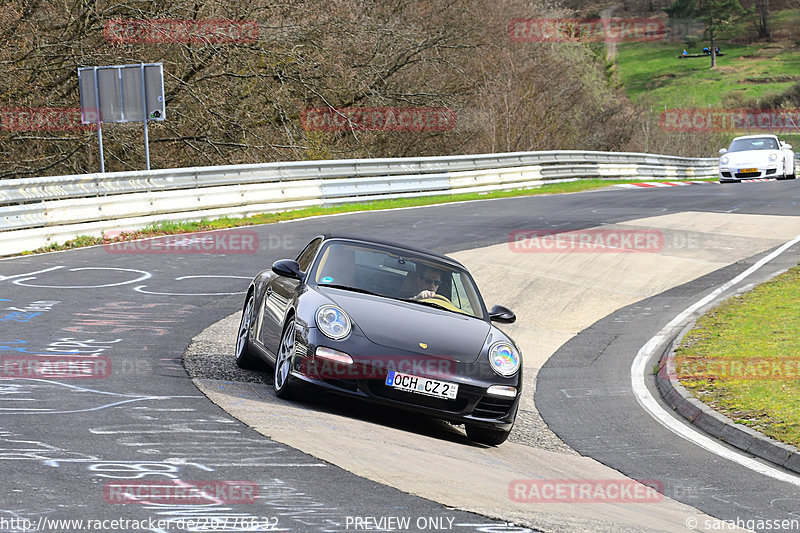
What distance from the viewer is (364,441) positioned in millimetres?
6785

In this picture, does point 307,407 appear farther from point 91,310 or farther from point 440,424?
point 91,310

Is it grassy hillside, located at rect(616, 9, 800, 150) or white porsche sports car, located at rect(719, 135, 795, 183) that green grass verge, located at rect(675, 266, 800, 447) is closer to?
white porsche sports car, located at rect(719, 135, 795, 183)

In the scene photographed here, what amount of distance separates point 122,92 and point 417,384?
14.3 m

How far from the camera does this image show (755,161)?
1329 inches

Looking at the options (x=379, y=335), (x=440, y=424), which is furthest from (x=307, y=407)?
(x=440, y=424)

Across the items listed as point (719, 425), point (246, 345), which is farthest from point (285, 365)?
point (719, 425)

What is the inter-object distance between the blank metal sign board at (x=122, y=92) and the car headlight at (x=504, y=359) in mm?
13423

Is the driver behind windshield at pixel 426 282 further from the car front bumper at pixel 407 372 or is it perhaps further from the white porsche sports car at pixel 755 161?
the white porsche sports car at pixel 755 161

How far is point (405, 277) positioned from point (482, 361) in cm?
135

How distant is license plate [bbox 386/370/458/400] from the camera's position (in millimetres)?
7316

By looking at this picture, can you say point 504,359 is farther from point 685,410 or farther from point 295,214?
point 295,214

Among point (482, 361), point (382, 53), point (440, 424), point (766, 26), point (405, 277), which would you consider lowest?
point (440, 424)

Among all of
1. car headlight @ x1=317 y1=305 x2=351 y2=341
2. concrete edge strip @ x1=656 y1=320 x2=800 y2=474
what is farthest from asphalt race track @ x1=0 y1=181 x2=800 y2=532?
car headlight @ x1=317 y1=305 x2=351 y2=341

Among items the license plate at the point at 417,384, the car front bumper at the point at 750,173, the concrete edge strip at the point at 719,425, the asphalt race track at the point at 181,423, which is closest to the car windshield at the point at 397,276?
the license plate at the point at 417,384
